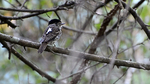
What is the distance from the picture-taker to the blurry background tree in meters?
3.10

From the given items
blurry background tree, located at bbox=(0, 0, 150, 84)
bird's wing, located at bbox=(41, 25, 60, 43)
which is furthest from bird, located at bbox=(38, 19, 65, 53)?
blurry background tree, located at bbox=(0, 0, 150, 84)

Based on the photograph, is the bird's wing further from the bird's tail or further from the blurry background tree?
the bird's tail

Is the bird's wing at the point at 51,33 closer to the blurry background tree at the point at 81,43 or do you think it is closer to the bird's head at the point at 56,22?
the bird's head at the point at 56,22

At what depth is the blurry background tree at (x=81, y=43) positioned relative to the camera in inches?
122

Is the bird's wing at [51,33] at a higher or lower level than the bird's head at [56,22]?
lower

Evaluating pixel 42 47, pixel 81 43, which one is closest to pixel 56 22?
pixel 42 47

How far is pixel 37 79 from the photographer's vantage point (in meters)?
4.50

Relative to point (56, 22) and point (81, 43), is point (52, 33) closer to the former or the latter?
point (56, 22)

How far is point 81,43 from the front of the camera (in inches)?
108

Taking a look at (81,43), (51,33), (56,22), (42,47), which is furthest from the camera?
(56,22)

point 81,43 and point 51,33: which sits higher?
point 81,43

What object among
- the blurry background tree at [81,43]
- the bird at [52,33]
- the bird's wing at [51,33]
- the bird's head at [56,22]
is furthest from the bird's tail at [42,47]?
the bird's head at [56,22]

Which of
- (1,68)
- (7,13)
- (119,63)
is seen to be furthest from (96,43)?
(7,13)

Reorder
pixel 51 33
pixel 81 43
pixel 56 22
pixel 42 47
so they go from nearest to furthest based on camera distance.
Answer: pixel 81 43 → pixel 42 47 → pixel 51 33 → pixel 56 22
